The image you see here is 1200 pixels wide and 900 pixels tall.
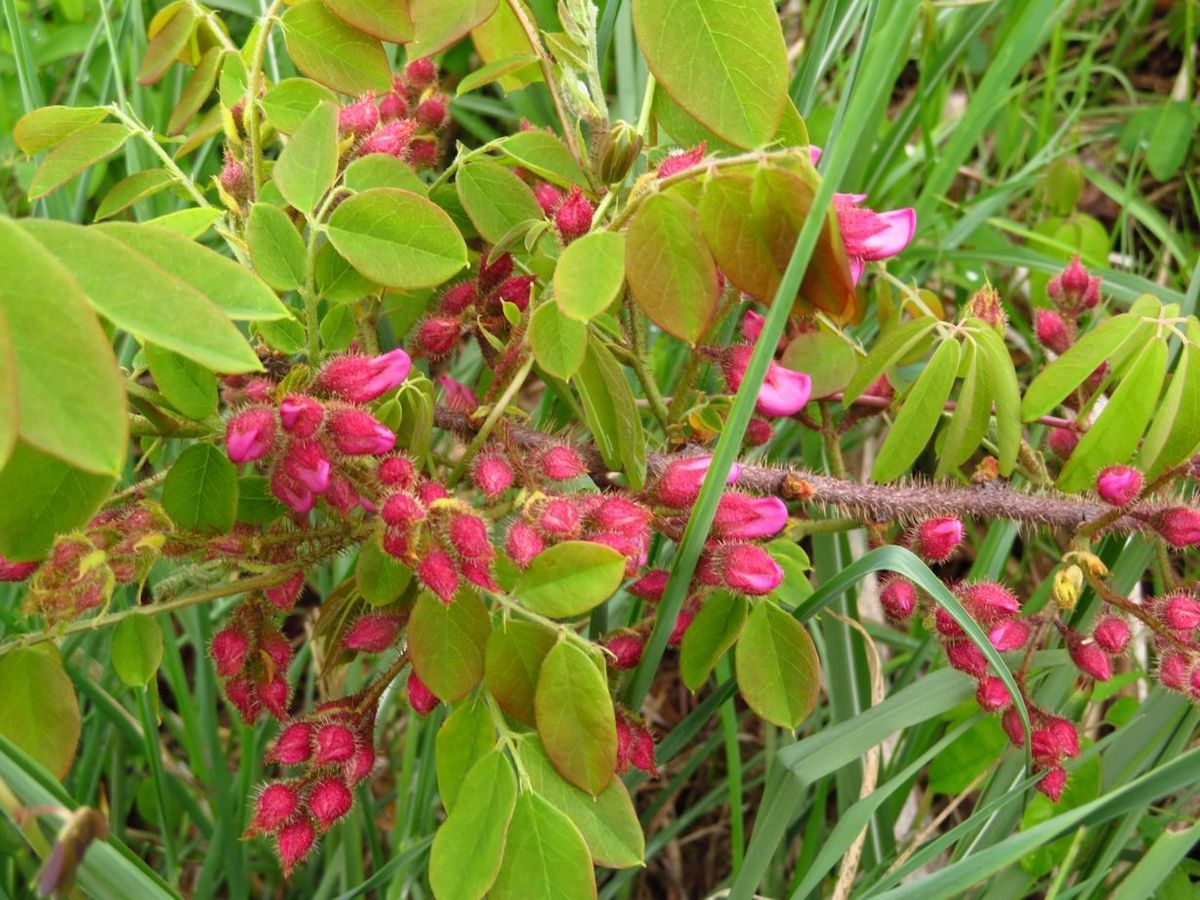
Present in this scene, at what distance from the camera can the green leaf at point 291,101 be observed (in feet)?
4.67

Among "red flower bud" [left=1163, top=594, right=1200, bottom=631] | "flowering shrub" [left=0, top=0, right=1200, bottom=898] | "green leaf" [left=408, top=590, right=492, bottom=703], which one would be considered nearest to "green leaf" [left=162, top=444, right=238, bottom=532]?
"flowering shrub" [left=0, top=0, right=1200, bottom=898]

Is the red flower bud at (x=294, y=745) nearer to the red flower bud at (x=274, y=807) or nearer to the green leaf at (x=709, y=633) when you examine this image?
the red flower bud at (x=274, y=807)

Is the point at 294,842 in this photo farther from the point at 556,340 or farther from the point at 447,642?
the point at 556,340

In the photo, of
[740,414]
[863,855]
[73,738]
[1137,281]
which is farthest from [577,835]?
[1137,281]

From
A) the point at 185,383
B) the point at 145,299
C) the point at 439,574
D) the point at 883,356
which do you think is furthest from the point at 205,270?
the point at 883,356

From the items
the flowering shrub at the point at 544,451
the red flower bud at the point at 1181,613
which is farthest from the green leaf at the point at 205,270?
the red flower bud at the point at 1181,613

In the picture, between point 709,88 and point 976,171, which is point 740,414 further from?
point 976,171

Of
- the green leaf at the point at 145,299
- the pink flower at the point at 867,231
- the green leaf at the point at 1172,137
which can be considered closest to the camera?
the green leaf at the point at 145,299

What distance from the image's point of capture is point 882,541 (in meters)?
1.47

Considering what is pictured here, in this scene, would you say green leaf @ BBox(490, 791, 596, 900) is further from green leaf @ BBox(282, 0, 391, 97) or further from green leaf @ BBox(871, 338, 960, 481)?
green leaf @ BBox(282, 0, 391, 97)

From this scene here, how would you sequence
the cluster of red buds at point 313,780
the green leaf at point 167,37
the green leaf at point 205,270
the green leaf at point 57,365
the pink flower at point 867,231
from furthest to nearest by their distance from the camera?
the green leaf at point 167,37
the cluster of red buds at point 313,780
the pink flower at point 867,231
the green leaf at point 205,270
the green leaf at point 57,365

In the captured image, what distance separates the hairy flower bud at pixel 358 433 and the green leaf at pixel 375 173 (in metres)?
0.29

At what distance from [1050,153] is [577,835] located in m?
1.89

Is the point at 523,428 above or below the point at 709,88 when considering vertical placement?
below
